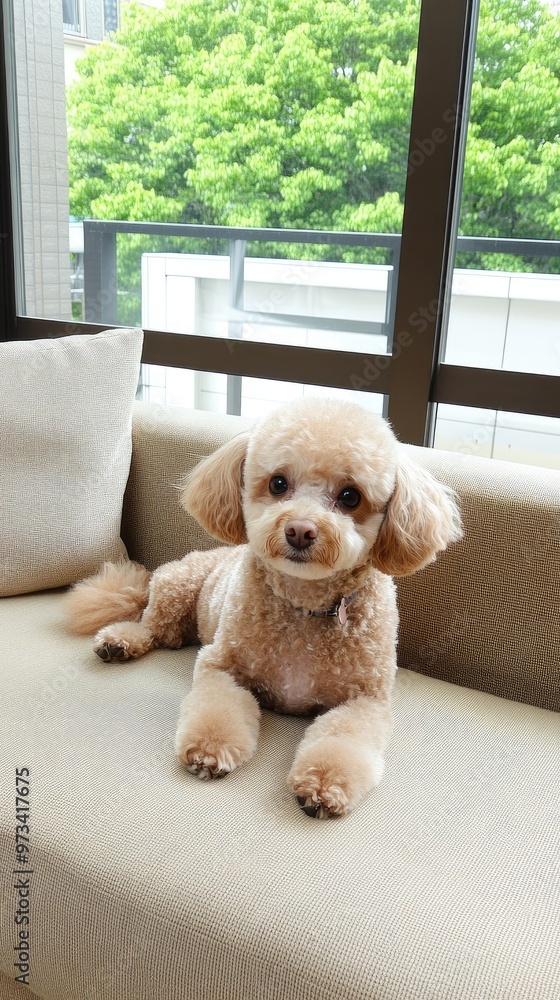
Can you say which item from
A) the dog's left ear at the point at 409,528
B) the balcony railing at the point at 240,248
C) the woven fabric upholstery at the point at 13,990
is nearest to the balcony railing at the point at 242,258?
the balcony railing at the point at 240,248

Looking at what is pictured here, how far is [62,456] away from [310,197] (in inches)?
39.8

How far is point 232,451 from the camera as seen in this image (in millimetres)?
1330

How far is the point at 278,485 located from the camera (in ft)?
4.13

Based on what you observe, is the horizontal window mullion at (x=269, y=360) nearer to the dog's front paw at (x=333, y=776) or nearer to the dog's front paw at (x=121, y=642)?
the dog's front paw at (x=121, y=642)

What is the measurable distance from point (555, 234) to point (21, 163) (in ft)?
6.28

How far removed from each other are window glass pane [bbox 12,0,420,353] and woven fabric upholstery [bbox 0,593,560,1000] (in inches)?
50.2

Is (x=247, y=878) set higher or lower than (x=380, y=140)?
lower

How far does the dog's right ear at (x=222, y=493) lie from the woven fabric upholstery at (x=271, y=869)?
332 mm

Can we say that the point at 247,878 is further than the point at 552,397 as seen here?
No

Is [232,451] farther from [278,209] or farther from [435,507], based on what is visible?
[278,209]

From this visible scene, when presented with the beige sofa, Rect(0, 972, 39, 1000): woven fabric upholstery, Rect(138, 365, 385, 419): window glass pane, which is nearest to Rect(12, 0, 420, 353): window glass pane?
Rect(138, 365, 385, 419): window glass pane

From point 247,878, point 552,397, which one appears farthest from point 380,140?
point 247,878

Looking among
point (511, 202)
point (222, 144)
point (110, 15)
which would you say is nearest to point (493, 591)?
point (511, 202)

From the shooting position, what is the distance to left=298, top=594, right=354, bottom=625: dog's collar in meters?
1.33
